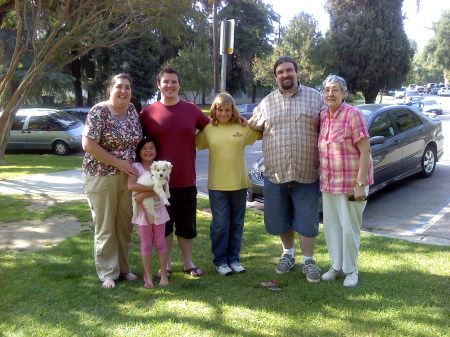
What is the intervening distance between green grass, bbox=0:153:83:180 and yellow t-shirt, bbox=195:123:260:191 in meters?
7.78

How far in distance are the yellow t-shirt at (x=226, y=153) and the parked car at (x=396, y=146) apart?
301 centimetres

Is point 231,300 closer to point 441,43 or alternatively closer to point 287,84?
point 287,84

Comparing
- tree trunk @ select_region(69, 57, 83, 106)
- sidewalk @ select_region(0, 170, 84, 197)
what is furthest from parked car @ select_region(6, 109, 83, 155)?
tree trunk @ select_region(69, 57, 83, 106)

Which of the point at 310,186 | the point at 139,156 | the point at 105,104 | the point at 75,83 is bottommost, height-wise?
the point at 310,186

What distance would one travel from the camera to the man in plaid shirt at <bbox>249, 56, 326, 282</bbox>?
3.94 meters

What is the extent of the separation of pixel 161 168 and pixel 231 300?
1228 millimetres

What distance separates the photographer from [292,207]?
4227 mm

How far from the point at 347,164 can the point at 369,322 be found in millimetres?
1264

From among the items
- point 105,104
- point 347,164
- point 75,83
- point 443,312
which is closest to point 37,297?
point 105,104

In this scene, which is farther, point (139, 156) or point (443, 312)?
point (139, 156)

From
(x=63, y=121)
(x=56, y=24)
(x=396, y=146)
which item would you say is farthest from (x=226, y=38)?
(x=63, y=121)

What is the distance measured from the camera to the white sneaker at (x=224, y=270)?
4238 millimetres

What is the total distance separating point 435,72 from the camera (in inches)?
3568

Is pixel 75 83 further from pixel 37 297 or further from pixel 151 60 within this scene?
pixel 37 297
